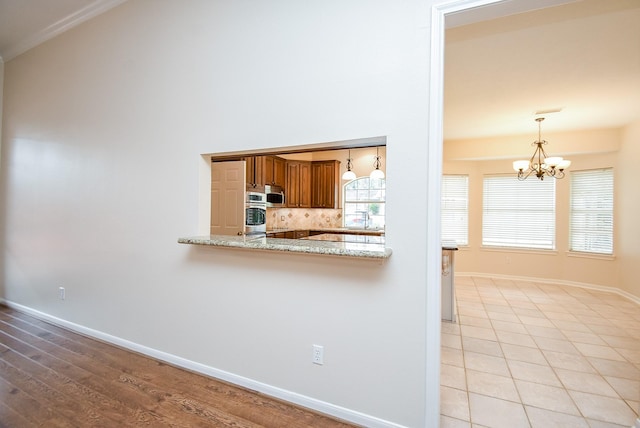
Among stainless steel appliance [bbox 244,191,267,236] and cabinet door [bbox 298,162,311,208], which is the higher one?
cabinet door [bbox 298,162,311,208]

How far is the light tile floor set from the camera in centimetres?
194

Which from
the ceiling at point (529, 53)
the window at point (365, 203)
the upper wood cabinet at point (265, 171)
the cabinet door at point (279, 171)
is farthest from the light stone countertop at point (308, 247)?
the window at point (365, 203)

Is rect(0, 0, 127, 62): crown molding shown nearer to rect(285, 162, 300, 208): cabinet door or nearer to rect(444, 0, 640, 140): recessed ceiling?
rect(444, 0, 640, 140): recessed ceiling

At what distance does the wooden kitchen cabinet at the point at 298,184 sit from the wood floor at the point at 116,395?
13.5 feet

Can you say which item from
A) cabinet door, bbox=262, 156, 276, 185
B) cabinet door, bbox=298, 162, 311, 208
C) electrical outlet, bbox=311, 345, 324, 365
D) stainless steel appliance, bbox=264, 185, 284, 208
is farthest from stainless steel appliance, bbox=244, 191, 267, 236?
electrical outlet, bbox=311, 345, 324, 365

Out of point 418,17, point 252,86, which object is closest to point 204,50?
point 252,86

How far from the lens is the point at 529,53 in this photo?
2.69 meters

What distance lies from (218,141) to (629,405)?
341cm

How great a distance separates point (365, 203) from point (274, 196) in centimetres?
222

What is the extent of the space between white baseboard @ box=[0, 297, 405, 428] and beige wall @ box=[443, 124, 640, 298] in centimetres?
513

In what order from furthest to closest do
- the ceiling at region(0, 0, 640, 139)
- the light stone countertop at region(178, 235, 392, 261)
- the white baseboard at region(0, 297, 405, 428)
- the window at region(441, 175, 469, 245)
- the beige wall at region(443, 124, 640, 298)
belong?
the window at region(441, 175, 469, 245)
the beige wall at region(443, 124, 640, 298)
the ceiling at region(0, 0, 640, 139)
the white baseboard at region(0, 297, 405, 428)
the light stone countertop at region(178, 235, 392, 261)

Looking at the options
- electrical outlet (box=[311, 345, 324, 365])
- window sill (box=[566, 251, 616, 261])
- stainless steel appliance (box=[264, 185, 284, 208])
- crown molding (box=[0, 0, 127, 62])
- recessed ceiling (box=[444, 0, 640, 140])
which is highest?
crown molding (box=[0, 0, 127, 62])

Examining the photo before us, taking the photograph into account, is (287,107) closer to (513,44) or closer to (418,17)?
(418,17)

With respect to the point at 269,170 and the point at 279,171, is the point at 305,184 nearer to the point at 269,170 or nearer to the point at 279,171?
the point at 279,171
